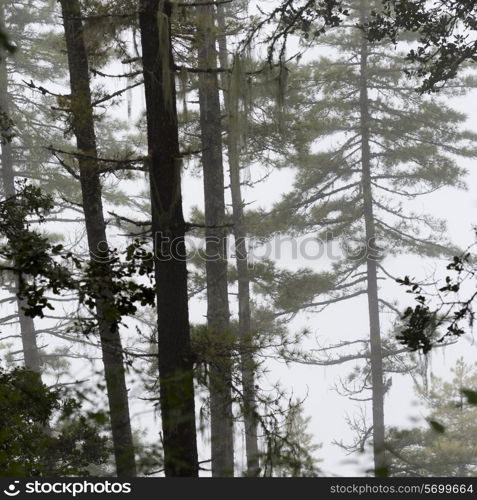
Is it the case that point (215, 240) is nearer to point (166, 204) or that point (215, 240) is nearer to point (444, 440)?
point (166, 204)

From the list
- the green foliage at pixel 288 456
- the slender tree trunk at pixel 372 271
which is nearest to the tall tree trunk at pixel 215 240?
the green foliage at pixel 288 456

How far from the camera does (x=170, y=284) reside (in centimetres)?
663

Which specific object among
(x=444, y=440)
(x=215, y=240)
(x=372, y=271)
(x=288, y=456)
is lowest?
(x=444, y=440)

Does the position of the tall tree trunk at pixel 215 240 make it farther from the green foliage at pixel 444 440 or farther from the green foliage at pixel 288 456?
the green foliage at pixel 444 440

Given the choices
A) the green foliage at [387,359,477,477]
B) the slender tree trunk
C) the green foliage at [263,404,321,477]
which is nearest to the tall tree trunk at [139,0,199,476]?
the green foliage at [263,404,321,477]

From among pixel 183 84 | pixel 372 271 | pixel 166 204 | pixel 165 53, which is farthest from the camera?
pixel 372 271

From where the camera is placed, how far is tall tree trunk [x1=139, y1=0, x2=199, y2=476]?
6.62 meters

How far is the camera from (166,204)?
6742 millimetres

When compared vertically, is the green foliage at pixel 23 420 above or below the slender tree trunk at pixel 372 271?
below

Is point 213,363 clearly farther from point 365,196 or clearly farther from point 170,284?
point 365,196

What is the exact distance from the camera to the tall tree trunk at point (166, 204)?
6.62 m

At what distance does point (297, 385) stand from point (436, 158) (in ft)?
61.4

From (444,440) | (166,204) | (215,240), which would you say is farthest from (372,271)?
(166,204)

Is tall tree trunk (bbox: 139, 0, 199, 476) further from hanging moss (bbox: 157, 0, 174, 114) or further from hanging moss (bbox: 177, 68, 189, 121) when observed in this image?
hanging moss (bbox: 177, 68, 189, 121)
